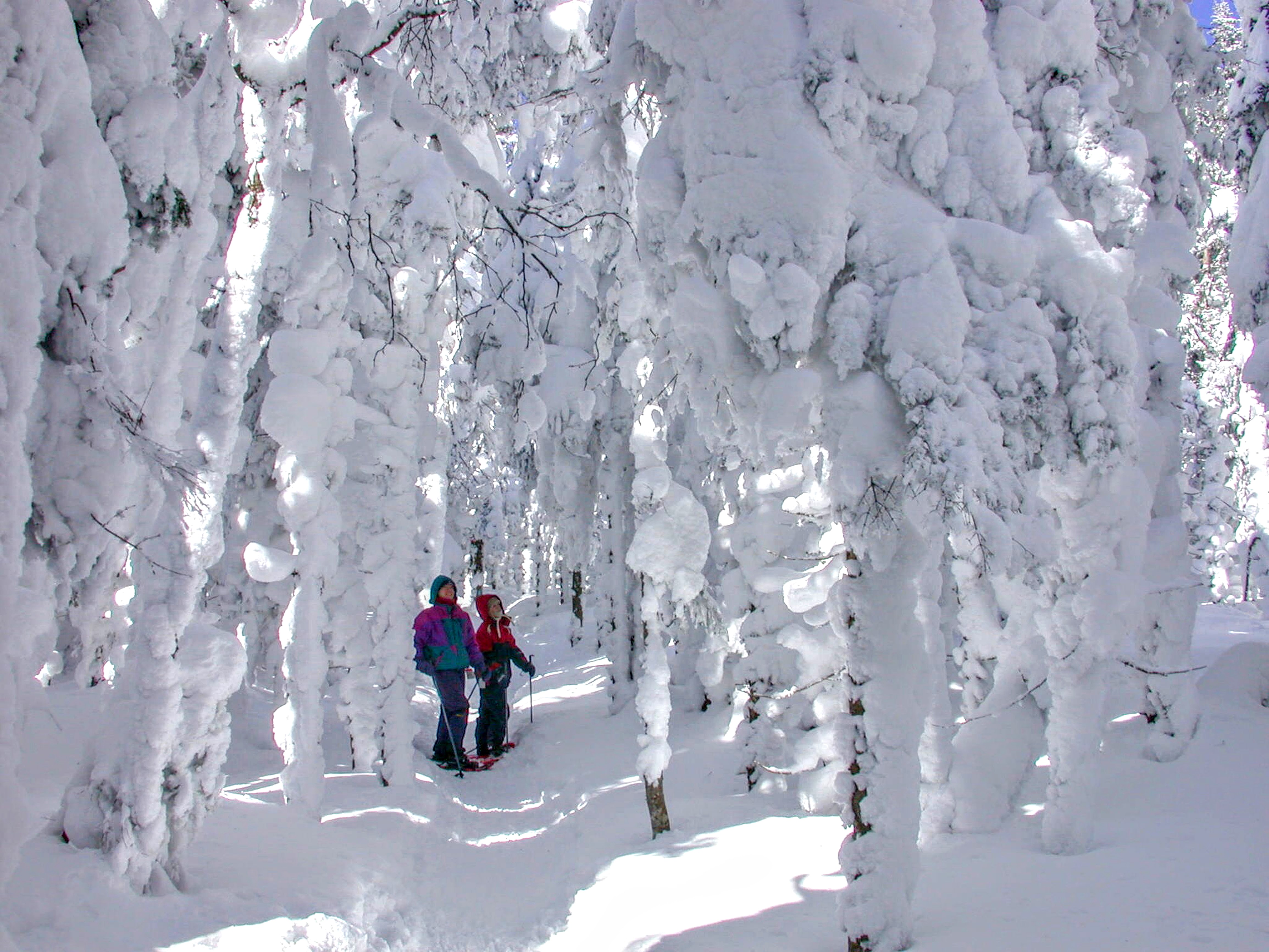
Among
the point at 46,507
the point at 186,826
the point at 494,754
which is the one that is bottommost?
the point at 494,754

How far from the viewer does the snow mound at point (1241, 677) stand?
7.49 metres

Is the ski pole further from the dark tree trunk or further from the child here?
the dark tree trunk

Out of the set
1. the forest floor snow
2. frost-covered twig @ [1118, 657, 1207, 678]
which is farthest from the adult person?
frost-covered twig @ [1118, 657, 1207, 678]

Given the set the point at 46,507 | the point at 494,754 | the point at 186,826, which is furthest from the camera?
the point at 494,754

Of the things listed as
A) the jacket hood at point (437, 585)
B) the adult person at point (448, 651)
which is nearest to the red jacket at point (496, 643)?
the adult person at point (448, 651)

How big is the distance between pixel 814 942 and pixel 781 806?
11.3ft

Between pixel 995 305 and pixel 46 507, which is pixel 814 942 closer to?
pixel 995 305

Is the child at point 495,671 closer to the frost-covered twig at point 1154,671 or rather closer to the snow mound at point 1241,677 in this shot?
the frost-covered twig at point 1154,671

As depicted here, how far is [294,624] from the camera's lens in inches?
275

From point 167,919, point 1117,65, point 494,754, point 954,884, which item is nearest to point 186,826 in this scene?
point 167,919

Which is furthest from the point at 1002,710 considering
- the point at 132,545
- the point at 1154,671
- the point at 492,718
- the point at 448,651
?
the point at 492,718

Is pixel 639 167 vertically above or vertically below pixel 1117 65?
below

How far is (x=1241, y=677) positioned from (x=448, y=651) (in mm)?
7823

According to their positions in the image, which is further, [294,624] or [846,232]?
[294,624]
